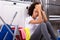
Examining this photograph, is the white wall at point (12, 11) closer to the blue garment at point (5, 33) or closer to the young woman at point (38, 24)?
the young woman at point (38, 24)

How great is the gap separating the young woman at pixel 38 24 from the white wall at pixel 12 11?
441 millimetres

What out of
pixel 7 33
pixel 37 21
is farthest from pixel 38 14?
pixel 7 33

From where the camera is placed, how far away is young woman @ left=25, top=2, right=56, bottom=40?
223cm

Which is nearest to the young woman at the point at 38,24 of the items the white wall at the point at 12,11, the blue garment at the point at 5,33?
the blue garment at the point at 5,33

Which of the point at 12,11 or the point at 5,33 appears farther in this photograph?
the point at 12,11

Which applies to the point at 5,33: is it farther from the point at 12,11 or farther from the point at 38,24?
the point at 12,11

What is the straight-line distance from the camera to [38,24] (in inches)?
98.0

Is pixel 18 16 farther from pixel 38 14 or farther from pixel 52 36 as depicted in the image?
pixel 52 36

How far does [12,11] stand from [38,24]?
0.74 meters

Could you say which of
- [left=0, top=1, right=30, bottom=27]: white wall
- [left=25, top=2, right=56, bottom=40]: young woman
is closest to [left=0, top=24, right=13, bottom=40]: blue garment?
[left=25, top=2, right=56, bottom=40]: young woman

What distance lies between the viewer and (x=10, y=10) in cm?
304

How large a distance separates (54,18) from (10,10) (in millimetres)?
1099

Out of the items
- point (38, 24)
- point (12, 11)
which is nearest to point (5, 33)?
point (38, 24)

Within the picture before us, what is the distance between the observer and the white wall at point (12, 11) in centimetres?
294
